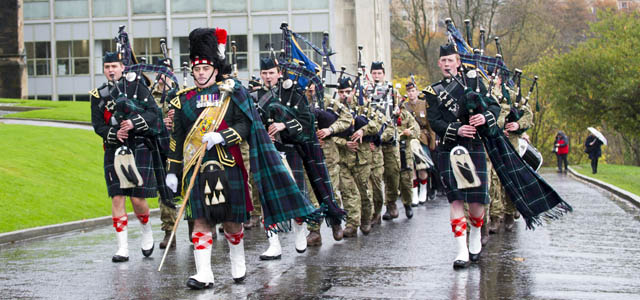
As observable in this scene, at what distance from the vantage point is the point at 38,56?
57.5 m

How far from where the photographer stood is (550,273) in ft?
27.1

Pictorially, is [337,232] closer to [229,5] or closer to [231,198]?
[231,198]

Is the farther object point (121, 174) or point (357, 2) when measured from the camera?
point (357, 2)

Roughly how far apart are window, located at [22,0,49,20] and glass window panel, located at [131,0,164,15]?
237 inches

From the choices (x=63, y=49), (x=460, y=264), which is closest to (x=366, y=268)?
(x=460, y=264)

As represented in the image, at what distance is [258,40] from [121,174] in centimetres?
4538

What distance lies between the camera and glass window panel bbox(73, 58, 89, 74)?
2244 inches

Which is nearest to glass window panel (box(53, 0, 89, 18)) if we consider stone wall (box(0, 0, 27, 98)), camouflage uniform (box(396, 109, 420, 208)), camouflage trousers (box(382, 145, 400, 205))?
stone wall (box(0, 0, 27, 98))

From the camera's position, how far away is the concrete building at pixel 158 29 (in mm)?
53969

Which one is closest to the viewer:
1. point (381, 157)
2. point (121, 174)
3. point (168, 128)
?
point (121, 174)

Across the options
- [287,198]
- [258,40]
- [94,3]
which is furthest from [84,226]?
[94,3]

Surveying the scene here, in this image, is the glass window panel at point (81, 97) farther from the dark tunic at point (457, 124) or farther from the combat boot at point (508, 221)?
the dark tunic at point (457, 124)

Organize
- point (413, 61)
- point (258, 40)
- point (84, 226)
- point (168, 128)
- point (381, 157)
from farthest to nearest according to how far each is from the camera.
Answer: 1. point (413, 61)
2. point (258, 40)
3. point (84, 226)
4. point (381, 157)
5. point (168, 128)

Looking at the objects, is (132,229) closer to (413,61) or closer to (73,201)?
(73,201)
